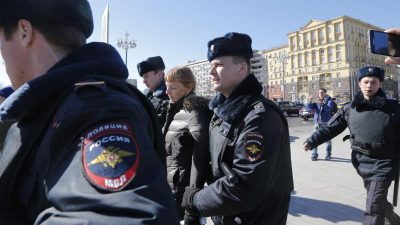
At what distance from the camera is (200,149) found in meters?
2.51

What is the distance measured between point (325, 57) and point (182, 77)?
10010cm

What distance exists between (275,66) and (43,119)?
115m

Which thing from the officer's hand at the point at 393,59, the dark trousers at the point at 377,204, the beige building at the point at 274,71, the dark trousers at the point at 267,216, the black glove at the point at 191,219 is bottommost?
the dark trousers at the point at 377,204

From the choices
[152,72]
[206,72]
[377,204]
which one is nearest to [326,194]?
[377,204]

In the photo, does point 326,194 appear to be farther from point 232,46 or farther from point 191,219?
point 232,46

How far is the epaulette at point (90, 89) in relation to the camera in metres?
0.81

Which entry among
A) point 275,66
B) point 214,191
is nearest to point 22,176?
point 214,191

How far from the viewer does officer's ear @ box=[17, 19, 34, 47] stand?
38.6 inches

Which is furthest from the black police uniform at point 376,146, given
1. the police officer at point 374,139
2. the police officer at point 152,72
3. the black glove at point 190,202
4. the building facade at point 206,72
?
the building facade at point 206,72

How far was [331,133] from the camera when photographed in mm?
4121

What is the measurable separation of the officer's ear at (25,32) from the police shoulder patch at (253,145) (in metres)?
1.27

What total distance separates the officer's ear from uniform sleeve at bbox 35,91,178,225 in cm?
32

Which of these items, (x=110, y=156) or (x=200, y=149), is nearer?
(x=110, y=156)

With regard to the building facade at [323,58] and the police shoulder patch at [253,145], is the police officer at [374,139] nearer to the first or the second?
the police shoulder patch at [253,145]
